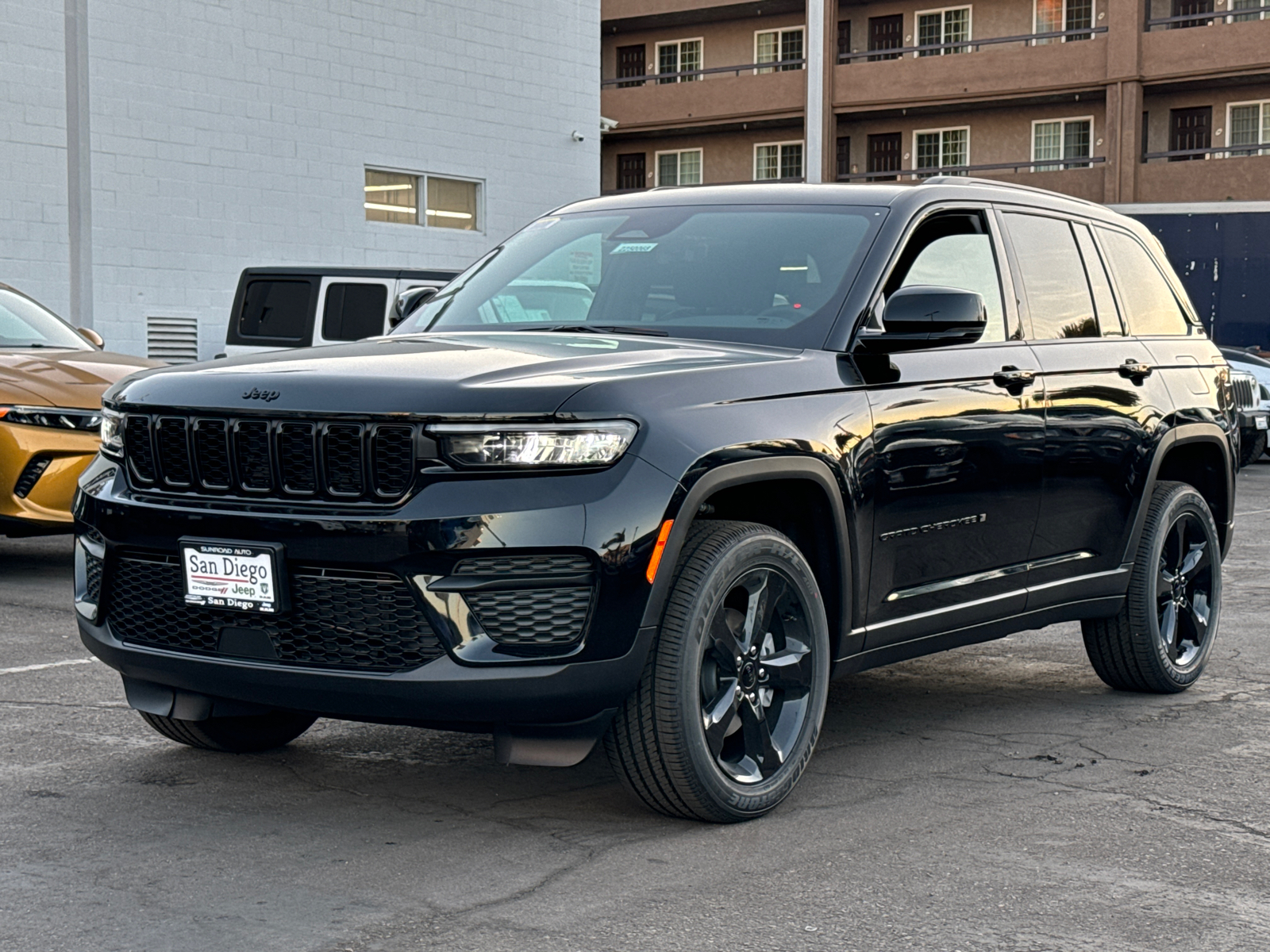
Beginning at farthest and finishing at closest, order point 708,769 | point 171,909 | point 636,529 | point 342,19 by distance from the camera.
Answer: point 342,19
point 708,769
point 636,529
point 171,909

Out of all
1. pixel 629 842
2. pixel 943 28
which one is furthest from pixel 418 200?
pixel 943 28

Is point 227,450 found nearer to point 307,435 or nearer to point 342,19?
point 307,435

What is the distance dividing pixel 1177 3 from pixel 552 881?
40.3 metres

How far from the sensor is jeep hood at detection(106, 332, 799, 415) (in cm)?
418

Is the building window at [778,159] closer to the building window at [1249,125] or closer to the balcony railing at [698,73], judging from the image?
the balcony railing at [698,73]

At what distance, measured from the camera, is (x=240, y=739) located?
212 inches

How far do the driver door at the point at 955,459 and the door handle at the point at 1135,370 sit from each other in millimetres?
665

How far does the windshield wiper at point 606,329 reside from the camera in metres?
5.25

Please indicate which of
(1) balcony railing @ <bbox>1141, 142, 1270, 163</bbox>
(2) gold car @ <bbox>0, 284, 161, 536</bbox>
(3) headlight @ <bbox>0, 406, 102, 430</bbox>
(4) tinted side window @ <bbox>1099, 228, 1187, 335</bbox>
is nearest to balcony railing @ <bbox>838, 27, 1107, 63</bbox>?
(1) balcony railing @ <bbox>1141, 142, 1270, 163</bbox>

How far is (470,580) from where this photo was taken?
410 cm

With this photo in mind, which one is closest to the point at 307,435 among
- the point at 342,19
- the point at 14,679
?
the point at 14,679

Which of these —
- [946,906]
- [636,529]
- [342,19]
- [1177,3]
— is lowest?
[946,906]

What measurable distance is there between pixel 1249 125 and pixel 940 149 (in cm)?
747

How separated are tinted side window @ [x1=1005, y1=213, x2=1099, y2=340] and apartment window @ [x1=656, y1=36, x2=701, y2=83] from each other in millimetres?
41411
